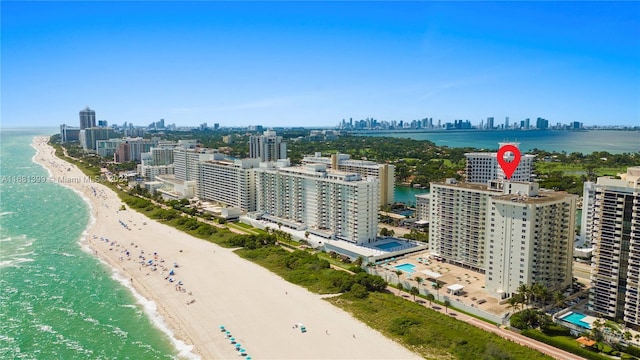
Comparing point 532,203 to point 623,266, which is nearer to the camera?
point 623,266

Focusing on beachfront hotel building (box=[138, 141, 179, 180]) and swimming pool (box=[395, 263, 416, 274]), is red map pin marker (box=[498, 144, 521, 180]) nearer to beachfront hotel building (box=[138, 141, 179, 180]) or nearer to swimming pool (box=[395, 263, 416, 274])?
swimming pool (box=[395, 263, 416, 274])

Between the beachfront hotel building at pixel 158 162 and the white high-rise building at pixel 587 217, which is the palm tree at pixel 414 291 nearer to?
the white high-rise building at pixel 587 217

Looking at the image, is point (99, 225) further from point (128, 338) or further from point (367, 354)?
point (367, 354)

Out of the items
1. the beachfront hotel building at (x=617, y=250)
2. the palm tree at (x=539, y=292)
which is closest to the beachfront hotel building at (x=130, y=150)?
the palm tree at (x=539, y=292)

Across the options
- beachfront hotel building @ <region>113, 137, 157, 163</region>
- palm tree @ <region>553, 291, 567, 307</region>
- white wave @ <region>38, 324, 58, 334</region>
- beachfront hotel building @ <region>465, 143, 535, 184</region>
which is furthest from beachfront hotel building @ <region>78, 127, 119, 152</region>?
palm tree @ <region>553, 291, 567, 307</region>

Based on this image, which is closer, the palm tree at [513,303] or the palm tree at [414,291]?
the palm tree at [513,303]

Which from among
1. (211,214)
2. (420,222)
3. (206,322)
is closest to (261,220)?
(211,214)
